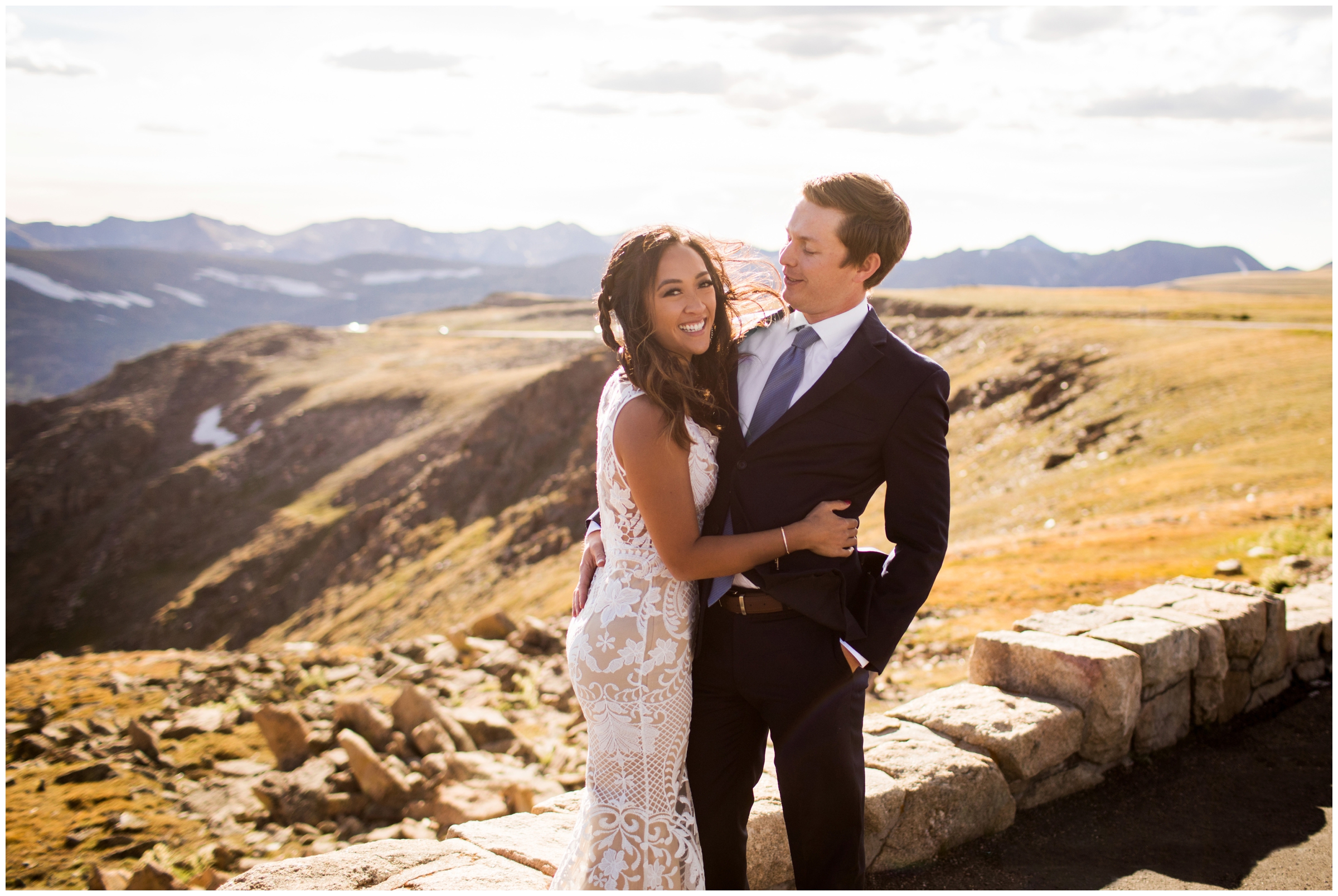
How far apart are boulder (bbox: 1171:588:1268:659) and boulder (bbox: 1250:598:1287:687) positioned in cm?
5

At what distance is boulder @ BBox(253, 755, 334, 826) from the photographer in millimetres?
9797

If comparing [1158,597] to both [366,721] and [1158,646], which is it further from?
[366,721]

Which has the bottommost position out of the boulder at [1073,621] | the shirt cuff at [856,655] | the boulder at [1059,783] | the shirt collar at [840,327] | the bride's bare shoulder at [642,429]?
the boulder at [1059,783]

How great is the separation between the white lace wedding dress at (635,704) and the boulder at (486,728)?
25.9 ft

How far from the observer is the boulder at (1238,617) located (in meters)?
6.36

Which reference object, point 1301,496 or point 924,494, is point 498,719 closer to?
point 924,494

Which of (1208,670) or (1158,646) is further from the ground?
(1158,646)

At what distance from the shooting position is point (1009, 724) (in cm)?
527

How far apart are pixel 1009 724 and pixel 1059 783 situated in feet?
1.91

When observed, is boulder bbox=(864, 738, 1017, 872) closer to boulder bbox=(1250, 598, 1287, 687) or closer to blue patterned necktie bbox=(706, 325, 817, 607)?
blue patterned necktie bbox=(706, 325, 817, 607)

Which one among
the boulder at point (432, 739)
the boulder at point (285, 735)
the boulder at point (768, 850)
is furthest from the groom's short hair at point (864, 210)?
the boulder at point (285, 735)

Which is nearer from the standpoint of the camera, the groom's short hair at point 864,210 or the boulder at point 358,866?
the groom's short hair at point 864,210

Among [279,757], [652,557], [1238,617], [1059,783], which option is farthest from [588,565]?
[279,757]

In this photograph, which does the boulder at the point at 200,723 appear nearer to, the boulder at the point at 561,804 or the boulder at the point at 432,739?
the boulder at the point at 432,739
